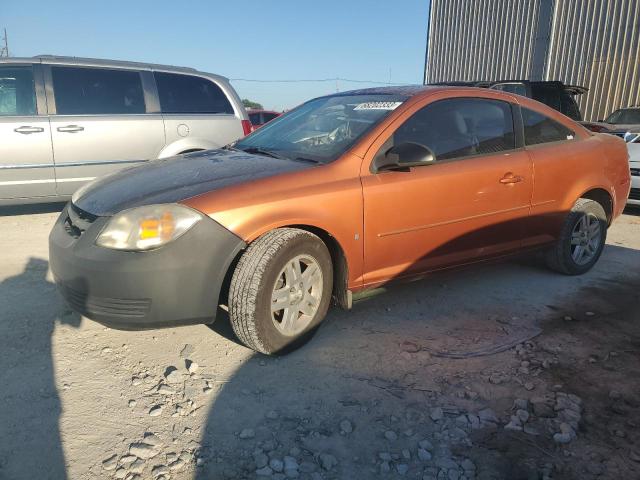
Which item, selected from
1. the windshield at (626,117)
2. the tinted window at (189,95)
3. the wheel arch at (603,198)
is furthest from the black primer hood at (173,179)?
the windshield at (626,117)

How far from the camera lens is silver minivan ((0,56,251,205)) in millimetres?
5266

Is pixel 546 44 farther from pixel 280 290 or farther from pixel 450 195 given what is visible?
pixel 280 290

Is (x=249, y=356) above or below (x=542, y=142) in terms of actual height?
below

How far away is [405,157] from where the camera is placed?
292 centimetres

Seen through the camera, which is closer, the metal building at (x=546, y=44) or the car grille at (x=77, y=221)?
the car grille at (x=77, y=221)

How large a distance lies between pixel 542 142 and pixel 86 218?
3.28 m

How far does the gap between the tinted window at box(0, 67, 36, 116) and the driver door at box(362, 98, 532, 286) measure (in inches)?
169

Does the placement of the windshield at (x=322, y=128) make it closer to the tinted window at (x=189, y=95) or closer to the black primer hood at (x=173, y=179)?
the black primer hood at (x=173, y=179)

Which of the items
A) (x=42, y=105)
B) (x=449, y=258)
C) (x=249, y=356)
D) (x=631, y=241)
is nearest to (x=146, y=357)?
(x=249, y=356)

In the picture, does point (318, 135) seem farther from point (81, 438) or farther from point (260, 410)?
point (81, 438)

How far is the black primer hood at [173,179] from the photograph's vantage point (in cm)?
259

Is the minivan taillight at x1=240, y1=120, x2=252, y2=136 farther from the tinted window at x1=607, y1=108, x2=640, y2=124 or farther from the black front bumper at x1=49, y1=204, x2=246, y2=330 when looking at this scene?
the tinted window at x1=607, y1=108, x2=640, y2=124

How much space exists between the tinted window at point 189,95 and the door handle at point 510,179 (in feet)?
13.0

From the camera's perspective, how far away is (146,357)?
8.97 ft
